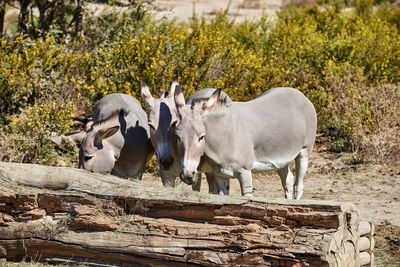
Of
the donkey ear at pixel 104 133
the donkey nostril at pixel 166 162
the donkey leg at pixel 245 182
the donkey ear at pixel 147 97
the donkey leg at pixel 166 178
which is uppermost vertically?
the donkey ear at pixel 147 97

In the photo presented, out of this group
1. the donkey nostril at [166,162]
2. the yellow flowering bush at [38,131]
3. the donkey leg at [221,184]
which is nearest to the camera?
the donkey nostril at [166,162]

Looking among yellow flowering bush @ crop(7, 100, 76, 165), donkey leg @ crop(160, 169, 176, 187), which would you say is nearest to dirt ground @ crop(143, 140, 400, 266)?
donkey leg @ crop(160, 169, 176, 187)

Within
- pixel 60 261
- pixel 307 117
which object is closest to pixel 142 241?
pixel 60 261

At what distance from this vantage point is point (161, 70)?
34.3 ft

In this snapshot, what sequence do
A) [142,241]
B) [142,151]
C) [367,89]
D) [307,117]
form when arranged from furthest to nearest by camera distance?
[367,89]
[307,117]
[142,151]
[142,241]

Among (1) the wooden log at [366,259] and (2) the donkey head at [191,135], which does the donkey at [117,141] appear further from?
(1) the wooden log at [366,259]

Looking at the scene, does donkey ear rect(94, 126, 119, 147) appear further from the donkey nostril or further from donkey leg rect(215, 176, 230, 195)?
donkey leg rect(215, 176, 230, 195)

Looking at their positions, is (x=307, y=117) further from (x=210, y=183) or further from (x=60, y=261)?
(x=60, y=261)

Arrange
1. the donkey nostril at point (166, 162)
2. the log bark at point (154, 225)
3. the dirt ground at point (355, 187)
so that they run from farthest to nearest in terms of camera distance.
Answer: the dirt ground at point (355, 187)
the donkey nostril at point (166, 162)
the log bark at point (154, 225)

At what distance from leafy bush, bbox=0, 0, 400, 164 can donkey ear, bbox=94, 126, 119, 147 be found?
3553 mm

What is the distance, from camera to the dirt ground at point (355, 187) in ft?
25.2

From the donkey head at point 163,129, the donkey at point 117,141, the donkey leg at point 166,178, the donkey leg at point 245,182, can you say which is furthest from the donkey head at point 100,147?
the donkey leg at point 245,182

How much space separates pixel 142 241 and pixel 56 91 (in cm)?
684

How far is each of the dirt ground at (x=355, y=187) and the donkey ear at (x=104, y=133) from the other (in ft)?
4.24
